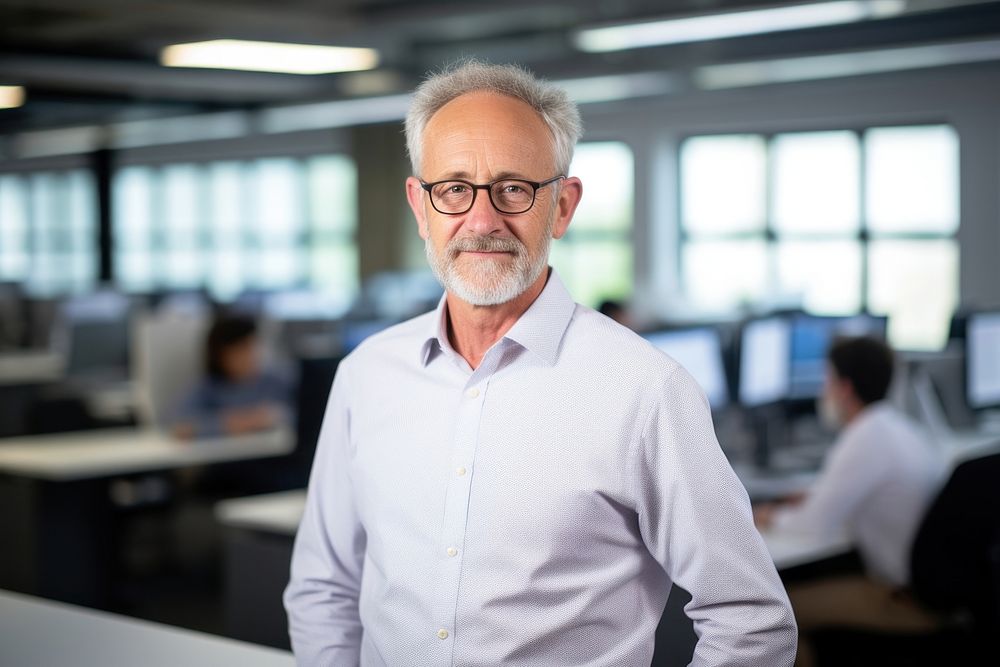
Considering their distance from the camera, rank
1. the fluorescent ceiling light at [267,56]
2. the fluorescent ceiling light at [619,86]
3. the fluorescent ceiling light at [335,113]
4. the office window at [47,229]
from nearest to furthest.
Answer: the fluorescent ceiling light at [267,56] → the fluorescent ceiling light at [619,86] → the fluorescent ceiling light at [335,113] → the office window at [47,229]

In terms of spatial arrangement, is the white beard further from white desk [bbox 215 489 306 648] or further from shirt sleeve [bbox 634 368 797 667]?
white desk [bbox 215 489 306 648]

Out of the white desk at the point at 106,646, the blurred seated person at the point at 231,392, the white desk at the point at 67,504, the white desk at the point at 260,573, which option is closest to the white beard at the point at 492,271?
the white desk at the point at 106,646

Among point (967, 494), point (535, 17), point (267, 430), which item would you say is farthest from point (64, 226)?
point (967, 494)

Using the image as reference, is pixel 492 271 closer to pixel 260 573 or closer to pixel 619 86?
pixel 260 573

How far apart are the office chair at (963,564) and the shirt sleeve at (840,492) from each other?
13.4 inches

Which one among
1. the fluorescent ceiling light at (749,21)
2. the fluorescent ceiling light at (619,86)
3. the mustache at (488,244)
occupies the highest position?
the fluorescent ceiling light at (619,86)

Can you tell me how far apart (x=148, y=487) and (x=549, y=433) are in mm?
3970

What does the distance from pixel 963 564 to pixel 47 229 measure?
57.2 feet

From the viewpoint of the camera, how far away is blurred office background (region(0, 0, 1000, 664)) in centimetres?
500

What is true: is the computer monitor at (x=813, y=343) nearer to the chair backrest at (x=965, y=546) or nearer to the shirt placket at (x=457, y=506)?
the chair backrest at (x=965, y=546)

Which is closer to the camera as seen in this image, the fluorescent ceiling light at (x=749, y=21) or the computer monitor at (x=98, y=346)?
the fluorescent ceiling light at (x=749, y=21)

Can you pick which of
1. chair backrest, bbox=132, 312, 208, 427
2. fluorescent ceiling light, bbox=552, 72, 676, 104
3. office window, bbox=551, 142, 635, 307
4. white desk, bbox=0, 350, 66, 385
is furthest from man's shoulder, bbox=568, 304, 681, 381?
office window, bbox=551, 142, 635, 307

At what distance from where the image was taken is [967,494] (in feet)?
9.80

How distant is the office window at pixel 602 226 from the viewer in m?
11.7
